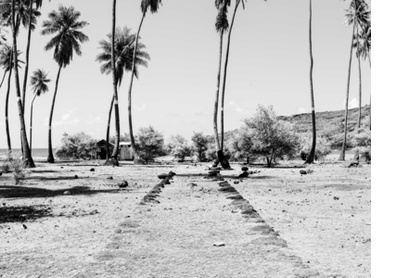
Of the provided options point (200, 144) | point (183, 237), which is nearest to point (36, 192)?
point (183, 237)

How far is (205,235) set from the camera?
7523mm

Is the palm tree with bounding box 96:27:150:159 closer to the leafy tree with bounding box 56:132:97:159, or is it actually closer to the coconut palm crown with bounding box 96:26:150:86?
the coconut palm crown with bounding box 96:26:150:86

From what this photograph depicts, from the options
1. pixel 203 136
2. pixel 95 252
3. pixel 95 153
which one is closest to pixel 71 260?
pixel 95 252

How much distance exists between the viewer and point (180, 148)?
6569cm

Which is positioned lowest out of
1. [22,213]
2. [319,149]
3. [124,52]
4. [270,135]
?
[22,213]

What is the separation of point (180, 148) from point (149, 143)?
10.4 m

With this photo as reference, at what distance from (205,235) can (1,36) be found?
889cm

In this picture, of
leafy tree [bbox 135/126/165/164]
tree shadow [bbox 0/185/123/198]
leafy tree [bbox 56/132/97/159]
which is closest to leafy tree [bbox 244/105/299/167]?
leafy tree [bbox 135/126/165/164]

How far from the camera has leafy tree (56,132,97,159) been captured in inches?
2554

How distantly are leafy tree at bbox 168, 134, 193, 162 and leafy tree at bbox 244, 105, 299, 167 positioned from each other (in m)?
27.2

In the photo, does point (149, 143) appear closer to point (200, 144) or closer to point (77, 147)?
point (200, 144)
